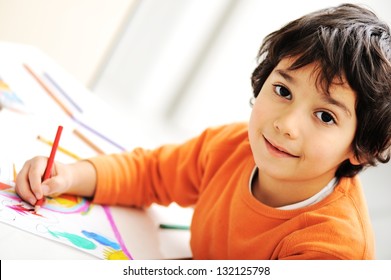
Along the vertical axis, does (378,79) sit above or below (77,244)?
above

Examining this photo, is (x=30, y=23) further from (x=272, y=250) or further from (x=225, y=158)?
(x=272, y=250)

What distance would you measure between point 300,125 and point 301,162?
6 cm

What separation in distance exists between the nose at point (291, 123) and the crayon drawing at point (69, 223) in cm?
26

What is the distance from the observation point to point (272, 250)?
2.21 ft

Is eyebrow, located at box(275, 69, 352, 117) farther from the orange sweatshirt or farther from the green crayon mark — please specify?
the green crayon mark

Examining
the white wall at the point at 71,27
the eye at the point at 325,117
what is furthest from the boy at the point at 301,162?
the white wall at the point at 71,27

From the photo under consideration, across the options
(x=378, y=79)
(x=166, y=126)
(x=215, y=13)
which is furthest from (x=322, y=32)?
(x=166, y=126)

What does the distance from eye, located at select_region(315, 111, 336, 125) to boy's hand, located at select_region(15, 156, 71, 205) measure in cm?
35

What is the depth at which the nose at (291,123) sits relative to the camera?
1.96ft

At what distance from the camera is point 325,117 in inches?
24.1

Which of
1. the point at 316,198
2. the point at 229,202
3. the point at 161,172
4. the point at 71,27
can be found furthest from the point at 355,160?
the point at 71,27

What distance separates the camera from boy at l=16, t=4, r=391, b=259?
60 centimetres

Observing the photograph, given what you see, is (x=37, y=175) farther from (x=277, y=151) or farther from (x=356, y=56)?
(x=356, y=56)

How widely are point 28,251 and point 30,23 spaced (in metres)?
0.95
